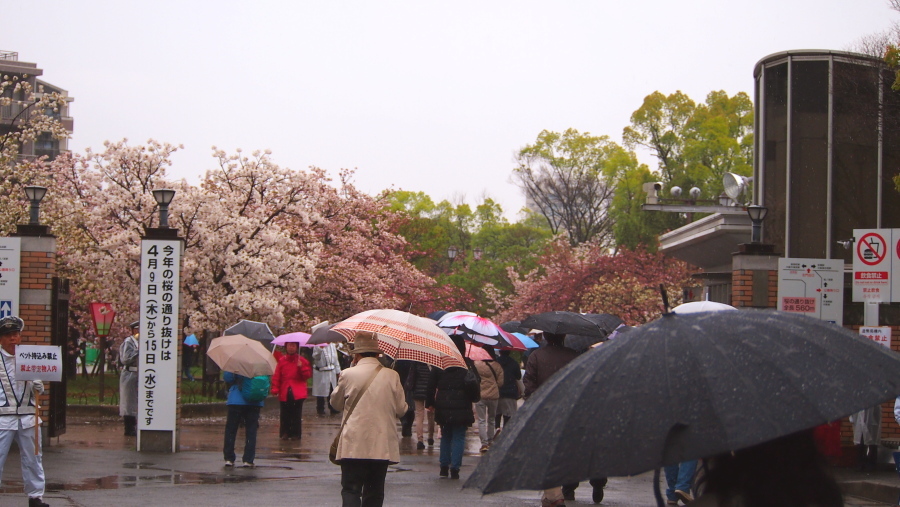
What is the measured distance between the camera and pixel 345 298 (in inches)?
1388

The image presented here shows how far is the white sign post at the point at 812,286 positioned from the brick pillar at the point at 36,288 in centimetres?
1116

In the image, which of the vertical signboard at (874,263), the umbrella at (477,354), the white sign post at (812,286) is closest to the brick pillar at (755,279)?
the white sign post at (812,286)

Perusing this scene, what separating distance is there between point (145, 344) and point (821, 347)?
13750 millimetres

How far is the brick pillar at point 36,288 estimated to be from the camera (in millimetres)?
15586

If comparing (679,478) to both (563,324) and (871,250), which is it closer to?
(563,324)

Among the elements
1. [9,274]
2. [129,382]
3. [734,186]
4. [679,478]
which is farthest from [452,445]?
[734,186]

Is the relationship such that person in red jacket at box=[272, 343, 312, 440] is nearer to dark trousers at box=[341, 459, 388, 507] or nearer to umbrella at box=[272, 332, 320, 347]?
umbrella at box=[272, 332, 320, 347]

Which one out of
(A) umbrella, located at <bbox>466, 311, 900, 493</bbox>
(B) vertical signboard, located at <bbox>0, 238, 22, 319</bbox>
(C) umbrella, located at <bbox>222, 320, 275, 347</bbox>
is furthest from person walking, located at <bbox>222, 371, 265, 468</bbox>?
(A) umbrella, located at <bbox>466, 311, 900, 493</bbox>

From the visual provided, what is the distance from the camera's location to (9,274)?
15.3 m

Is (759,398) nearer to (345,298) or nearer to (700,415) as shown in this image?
(700,415)

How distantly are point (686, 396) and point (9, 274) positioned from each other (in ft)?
46.1

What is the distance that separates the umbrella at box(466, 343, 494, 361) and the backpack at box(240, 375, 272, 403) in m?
3.50

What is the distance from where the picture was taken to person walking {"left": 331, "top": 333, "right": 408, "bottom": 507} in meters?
8.73

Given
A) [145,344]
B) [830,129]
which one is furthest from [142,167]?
[830,129]
